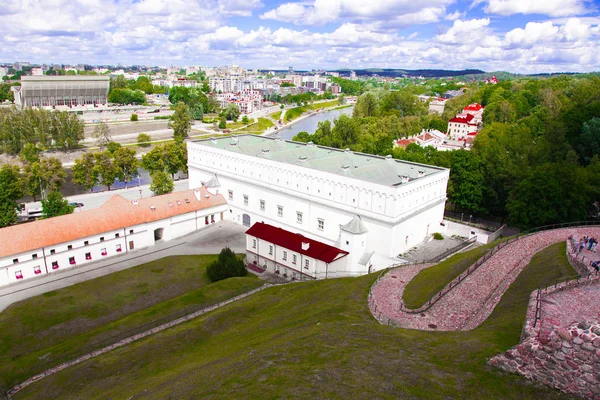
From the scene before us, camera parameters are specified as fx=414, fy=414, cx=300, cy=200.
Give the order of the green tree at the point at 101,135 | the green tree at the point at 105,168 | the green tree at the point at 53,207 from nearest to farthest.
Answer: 1. the green tree at the point at 53,207
2. the green tree at the point at 105,168
3. the green tree at the point at 101,135

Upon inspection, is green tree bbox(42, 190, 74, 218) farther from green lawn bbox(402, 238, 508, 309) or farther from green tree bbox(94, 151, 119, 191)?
green lawn bbox(402, 238, 508, 309)

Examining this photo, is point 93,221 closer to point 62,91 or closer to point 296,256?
point 296,256

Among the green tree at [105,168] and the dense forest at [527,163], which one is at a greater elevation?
the dense forest at [527,163]

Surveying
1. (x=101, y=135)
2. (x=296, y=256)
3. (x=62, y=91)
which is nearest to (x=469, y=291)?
(x=296, y=256)

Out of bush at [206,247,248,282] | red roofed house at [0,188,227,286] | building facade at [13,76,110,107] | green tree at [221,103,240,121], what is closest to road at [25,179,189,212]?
red roofed house at [0,188,227,286]

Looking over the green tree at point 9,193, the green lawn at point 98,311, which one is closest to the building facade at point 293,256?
the green lawn at point 98,311

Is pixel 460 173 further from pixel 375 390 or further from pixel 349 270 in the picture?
pixel 375 390

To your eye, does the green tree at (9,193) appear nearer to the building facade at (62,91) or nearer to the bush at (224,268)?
the bush at (224,268)

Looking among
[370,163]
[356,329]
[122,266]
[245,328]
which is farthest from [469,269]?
[122,266]
